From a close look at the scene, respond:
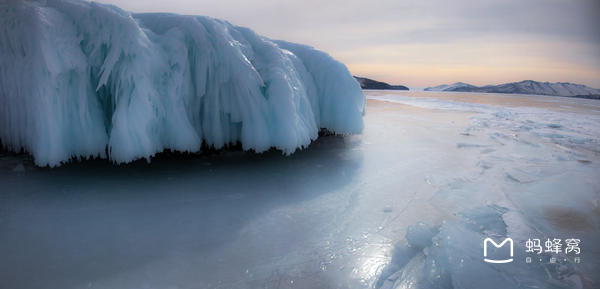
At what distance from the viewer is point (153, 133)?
335 centimetres

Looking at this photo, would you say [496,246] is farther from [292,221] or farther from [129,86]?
[129,86]

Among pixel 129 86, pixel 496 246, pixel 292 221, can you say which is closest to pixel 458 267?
pixel 496 246

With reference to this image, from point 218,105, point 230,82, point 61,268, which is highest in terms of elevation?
point 230,82

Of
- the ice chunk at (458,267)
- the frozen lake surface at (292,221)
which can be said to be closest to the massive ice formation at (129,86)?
the frozen lake surface at (292,221)

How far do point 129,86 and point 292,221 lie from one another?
2473mm

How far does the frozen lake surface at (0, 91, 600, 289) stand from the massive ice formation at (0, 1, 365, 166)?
0.45 meters

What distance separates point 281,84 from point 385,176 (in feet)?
6.46

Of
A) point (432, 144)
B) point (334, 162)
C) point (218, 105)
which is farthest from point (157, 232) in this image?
point (432, 144)

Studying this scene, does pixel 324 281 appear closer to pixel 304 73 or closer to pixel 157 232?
pixel 157 232

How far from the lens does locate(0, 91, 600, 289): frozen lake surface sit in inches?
71.6

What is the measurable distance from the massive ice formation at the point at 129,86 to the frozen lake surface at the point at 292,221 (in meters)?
0.45

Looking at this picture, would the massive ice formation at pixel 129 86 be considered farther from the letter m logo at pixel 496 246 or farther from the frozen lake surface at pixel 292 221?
the letter m logo at pixel 496 246

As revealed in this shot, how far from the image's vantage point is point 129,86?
3172mm

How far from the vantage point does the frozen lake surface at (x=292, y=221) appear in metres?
1.82
